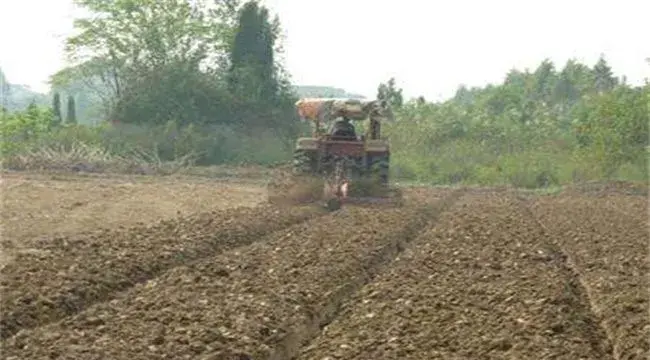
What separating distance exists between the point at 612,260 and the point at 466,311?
463 centimetres

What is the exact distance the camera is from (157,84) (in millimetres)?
41656

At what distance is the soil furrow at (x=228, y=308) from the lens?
6.87 meters

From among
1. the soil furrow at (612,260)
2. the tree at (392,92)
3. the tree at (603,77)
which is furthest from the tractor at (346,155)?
the tree at (603,77)

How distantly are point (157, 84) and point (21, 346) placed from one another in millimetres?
35439

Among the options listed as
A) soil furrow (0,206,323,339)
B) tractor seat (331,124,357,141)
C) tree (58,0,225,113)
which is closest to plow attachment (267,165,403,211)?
tractor seat (331,124,357,141)

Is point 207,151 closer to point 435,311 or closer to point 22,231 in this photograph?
point 22,231

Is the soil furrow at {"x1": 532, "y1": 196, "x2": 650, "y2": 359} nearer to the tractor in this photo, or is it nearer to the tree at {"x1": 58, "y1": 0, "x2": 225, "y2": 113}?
the tractor

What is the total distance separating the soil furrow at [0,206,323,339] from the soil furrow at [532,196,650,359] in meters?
4.24

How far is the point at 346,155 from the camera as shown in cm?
2184

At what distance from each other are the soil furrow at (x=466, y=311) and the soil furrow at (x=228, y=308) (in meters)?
0.31

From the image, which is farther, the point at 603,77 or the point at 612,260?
the point at 603,77

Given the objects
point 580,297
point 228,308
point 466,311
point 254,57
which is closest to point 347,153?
point 580,297

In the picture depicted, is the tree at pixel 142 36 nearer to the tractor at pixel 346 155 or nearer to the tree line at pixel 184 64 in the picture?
the tree line at pixel 184 64

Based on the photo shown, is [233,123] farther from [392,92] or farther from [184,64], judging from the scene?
[392,92]
